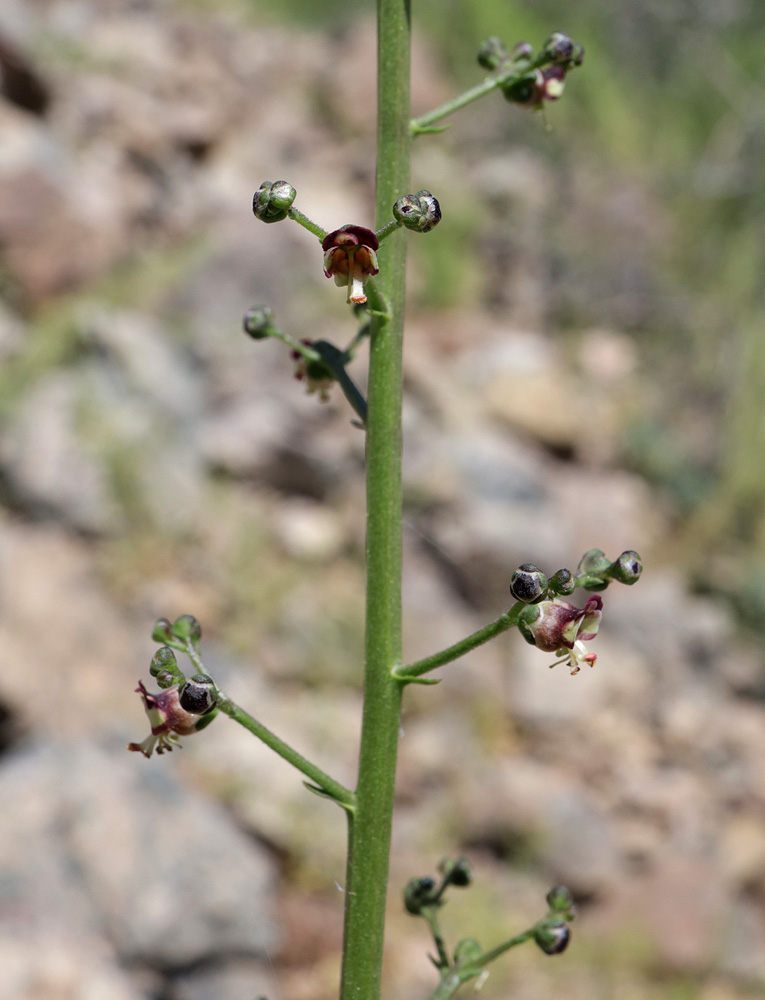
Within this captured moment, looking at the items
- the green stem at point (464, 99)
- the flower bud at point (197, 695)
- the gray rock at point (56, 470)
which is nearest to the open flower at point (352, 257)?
the green stem at point (464, 99)

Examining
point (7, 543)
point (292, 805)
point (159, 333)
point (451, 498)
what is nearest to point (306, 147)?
point (159, 333)

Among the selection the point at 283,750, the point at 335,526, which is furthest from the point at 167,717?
the point at 335,526

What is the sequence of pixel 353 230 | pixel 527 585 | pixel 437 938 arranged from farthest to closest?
pixel 437 938 → pixel 527 585 → pixel 353 230

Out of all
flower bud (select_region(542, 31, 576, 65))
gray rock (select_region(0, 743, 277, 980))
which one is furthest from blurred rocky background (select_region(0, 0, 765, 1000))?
flower bud (select_region(542, 31, 576, 65))

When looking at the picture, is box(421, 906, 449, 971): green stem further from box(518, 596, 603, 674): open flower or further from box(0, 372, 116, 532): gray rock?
box(0, 372, 116, 532): gray rock

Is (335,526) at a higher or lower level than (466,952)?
higher

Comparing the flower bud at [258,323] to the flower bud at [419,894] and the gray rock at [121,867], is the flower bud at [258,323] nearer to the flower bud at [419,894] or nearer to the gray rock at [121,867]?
the flower bud at [419,894]

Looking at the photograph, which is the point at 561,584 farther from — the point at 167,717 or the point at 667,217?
the point at 667,217
